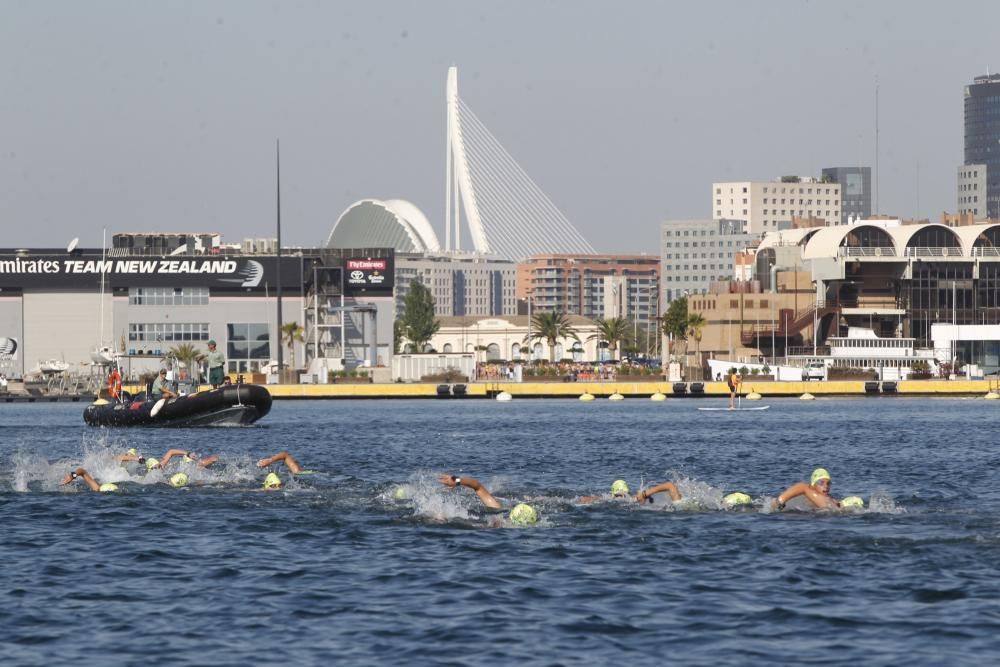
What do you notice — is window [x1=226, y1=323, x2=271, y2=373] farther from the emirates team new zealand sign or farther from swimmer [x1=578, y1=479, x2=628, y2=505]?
swimmer [x1=578, y1=479, x2=628, y2=505]

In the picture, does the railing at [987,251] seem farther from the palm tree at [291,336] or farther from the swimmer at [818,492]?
the swimmer at [818,492]

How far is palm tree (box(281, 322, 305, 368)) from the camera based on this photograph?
15262 centimetres

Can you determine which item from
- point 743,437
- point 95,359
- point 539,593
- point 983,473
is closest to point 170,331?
point 95,359

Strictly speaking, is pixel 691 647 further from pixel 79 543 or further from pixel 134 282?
pixel 134 282

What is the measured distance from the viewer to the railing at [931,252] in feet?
502

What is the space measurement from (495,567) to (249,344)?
13271 centimetres

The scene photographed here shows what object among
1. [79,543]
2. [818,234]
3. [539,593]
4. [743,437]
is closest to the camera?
[539,593]

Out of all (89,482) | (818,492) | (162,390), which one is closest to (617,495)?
(818,492)

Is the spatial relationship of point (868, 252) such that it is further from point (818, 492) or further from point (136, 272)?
point (818, 492)

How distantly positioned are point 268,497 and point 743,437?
31.7m

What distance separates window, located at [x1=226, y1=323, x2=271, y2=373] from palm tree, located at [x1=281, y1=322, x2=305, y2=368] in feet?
6.13

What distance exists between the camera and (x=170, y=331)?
155 m

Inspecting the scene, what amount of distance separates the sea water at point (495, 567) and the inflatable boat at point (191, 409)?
51.8 feet

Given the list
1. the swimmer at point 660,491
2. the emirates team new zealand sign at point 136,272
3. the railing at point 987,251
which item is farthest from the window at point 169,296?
the swimmer at point 660,491
